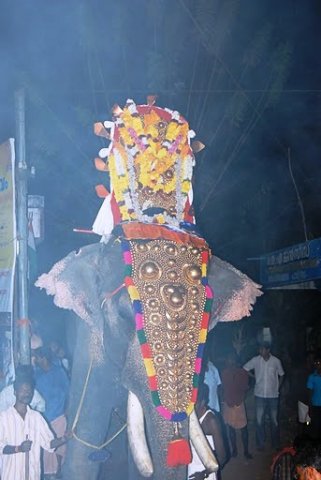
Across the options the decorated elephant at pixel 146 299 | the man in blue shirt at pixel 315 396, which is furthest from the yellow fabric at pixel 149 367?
the man in blue shirt at pixel 315 396

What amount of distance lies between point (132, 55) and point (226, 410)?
588 centimetres

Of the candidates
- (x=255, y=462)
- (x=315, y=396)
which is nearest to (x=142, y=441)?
(x=315, y=396)

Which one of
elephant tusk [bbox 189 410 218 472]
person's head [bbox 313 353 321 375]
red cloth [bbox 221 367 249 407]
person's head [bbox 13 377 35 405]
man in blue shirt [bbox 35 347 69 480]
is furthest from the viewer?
red cloth [bbox 221 367 249 407]

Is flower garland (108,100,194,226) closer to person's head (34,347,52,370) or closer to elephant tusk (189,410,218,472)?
elephant tusk (189,410,218,472)

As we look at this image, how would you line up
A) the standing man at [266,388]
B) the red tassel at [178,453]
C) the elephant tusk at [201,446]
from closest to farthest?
the red tassel at [178,453] → the elephant tusk at [201,446] → the standing man at [266,388]

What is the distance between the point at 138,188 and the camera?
4.62 m

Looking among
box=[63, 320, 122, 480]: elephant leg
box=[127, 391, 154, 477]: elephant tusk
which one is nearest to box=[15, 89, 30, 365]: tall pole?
box=[63, 320, 122, 480]: elephant leg

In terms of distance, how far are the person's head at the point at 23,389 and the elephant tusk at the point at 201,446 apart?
1.46 m

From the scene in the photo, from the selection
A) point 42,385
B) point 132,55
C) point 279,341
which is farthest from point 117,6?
point 279,341

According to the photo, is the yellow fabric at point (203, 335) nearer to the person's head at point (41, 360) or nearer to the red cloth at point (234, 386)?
the person's head at point (41, 360)

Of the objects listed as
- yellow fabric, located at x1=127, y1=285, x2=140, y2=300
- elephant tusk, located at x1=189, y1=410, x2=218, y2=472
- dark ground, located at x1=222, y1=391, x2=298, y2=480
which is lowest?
dark ground, located at x1=222, y1=391, x2=298, y2=480

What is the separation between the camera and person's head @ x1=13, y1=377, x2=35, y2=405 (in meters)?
5.17

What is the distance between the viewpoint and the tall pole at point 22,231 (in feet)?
16.4

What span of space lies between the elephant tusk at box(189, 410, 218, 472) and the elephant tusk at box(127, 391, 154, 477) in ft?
1.15
